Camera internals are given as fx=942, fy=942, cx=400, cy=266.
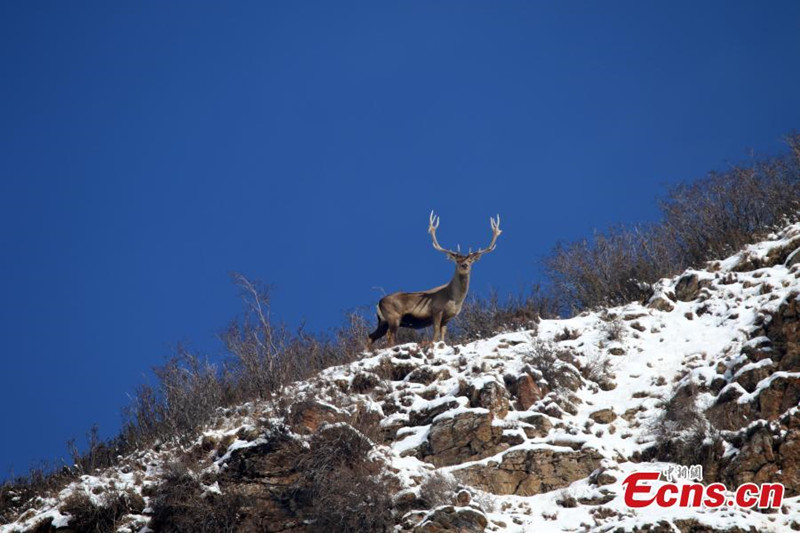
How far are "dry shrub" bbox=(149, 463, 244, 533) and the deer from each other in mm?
6363

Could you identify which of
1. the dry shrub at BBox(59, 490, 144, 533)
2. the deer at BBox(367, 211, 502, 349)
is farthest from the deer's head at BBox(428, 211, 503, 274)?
the dry shrub at BBox(59, 490, 144, 533)

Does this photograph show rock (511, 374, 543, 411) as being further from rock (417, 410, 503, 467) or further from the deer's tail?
the deer's tail

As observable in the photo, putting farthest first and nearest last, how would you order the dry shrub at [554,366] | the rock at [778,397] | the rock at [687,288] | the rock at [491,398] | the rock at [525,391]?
the rock at [687,288] < the dry shrub at [554,366] < the rock at [525,391] < the rock at [491,398] < the rock at [778,397]

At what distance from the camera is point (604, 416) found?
50.7ft

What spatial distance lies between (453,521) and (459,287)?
25.0 ft

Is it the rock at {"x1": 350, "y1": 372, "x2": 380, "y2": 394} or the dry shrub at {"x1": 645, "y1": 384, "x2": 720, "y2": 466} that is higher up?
the rock at {"x1": 350, "y1": 372, "x2": 380, "y2": 394}

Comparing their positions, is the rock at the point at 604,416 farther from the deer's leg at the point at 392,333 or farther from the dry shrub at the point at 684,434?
the deer's leg at the point at 392,333

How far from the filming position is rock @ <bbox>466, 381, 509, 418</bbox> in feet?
50.4

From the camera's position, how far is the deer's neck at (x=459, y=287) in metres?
20.0

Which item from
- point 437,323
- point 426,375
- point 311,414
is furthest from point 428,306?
point 311,414

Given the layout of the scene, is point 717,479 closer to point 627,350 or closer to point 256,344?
point 627,350

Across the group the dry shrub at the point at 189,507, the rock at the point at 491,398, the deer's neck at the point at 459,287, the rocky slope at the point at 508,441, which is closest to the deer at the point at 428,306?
the deer's neck at the point at 459,287

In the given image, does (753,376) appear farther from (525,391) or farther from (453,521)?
(453,521)

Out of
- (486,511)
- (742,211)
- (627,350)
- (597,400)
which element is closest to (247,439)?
(486,511)
